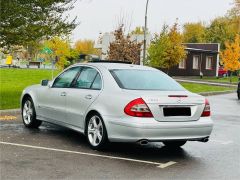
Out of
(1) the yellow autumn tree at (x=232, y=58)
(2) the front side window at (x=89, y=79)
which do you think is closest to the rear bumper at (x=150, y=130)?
(2) the front side window at (x=89, y=79)

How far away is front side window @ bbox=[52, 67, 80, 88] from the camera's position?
28.0ft

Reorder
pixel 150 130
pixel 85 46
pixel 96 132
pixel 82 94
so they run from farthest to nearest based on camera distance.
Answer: pixel 85 46
pixel 82 94
pixel 96 132
pixel 150 130

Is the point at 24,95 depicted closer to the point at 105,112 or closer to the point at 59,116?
the point at 59,116

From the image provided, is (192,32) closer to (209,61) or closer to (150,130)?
(209,61)

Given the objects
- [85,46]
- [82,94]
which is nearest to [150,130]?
[82,94]

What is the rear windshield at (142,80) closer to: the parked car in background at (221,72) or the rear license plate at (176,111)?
the rear license plate at (176,111)

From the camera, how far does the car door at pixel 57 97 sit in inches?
332

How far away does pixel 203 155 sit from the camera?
7434 mm

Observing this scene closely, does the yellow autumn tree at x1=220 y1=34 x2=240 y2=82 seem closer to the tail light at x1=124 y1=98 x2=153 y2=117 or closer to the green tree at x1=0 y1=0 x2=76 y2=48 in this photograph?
the green tree at x1=0 y1=0 x2=76 y2=48

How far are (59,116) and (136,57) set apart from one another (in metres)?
18.8

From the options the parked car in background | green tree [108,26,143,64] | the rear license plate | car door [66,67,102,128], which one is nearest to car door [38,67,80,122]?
car door [66,67,102,128]

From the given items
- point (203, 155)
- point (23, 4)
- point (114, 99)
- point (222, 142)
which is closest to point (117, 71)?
point (114, 99)

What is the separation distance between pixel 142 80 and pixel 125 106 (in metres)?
1.01

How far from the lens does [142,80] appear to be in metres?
7.75
